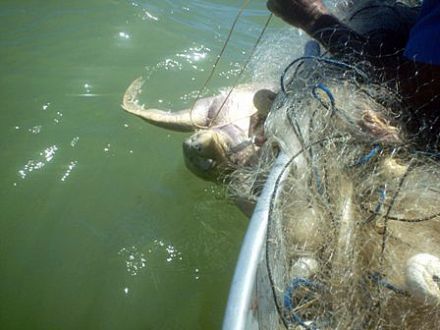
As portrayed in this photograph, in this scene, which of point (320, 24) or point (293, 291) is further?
point (320, 24)

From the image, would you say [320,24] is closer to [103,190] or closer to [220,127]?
[220,127]

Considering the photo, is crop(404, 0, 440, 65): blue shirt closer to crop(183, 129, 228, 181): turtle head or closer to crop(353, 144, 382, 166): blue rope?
crop(353, 144, 382, 166): blue rope

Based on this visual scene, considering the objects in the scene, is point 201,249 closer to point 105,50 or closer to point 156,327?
point 156,327

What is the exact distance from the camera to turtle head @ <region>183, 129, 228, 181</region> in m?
3.15

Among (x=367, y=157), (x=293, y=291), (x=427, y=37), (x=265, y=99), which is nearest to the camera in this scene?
(x=293, y=291)

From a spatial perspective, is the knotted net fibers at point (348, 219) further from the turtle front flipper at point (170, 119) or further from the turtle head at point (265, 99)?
the turtle front flipper at point (170, 119)

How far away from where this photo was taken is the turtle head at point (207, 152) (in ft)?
10.3

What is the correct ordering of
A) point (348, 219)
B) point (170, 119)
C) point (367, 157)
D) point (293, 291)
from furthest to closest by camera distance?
point (170, 119) < point (367, 157) < point (348, 219) < point (293, 291)

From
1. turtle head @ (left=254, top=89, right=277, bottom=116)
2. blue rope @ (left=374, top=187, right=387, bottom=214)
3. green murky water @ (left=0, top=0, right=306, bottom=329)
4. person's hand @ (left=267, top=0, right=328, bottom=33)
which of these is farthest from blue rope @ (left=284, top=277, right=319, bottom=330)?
person's hand @ (left=267, top=0, right=328, bottom=33)

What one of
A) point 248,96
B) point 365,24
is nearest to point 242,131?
point 248,96

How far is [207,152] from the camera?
317 cm

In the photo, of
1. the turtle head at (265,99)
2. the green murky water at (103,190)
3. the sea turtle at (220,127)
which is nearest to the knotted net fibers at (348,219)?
the turtle head at (265,99)

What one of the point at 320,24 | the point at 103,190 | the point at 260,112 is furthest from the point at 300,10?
the point at 103,190

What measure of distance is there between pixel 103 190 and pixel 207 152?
1.17m
